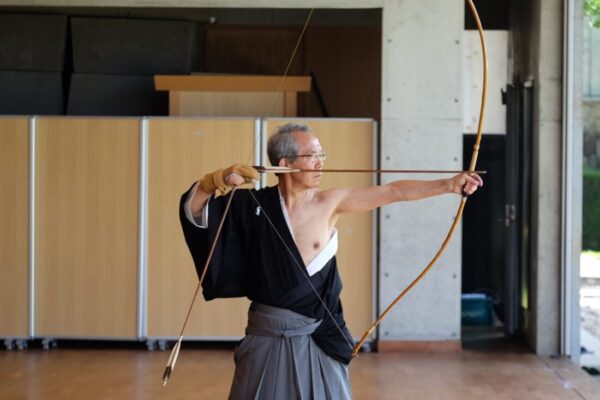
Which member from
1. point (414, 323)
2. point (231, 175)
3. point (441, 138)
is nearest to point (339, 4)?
point (441, 138)

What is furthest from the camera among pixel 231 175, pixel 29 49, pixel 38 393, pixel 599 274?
pixel 29 49

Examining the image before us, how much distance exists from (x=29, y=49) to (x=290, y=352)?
407 cm

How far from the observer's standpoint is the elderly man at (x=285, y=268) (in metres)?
2.48

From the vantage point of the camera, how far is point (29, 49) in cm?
598

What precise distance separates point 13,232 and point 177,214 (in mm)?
928

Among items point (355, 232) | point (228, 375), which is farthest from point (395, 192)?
point (355, 232)

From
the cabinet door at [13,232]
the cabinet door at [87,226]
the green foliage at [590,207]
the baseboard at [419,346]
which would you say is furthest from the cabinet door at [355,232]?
the cabinet door at [13,232]

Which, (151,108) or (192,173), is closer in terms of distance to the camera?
(192,173)

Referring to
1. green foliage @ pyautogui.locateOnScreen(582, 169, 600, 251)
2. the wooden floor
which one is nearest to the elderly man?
the wooden floor

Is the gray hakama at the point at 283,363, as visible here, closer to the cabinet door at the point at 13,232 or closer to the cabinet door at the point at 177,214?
the cabinet door at the point at 177,214

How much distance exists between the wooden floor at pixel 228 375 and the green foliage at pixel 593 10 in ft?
5.85

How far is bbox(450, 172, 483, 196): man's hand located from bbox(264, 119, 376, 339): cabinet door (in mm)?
2924

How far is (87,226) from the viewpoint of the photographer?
5410mm

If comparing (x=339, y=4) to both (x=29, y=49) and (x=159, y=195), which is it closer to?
(x=159, y=195)
